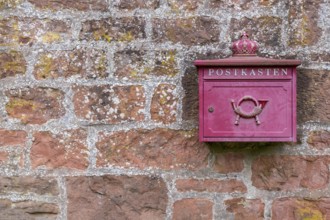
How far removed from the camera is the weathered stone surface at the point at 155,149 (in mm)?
2678

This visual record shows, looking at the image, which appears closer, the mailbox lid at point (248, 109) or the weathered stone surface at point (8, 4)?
the mailbox lid at point (248, 109)

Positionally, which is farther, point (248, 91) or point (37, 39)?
point (37, 39)

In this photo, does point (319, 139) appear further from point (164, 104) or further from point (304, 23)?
point (164, 104)

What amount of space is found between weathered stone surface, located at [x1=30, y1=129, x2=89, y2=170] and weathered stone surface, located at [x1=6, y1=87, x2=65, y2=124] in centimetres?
8

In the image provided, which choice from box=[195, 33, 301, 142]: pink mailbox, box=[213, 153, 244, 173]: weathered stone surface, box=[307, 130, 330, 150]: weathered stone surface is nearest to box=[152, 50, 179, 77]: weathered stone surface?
box=[195, 33, 301, 142]: pink mailbox

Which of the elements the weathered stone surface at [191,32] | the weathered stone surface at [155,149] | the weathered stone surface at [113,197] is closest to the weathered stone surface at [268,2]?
the weathered stone surface at [191,32]

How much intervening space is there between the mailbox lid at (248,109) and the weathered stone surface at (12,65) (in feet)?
2.99

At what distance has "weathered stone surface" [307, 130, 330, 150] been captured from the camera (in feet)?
8.71

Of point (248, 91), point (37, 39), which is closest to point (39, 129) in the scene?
point (37, 39)

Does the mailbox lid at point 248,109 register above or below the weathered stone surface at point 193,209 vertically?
above

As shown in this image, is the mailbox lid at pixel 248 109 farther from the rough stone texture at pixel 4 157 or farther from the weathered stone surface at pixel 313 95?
the rough stone texture at pixel 4 157

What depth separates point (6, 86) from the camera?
8.81 ft

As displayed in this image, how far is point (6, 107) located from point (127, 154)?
631 mm

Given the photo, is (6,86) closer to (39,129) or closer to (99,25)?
(39,129)
